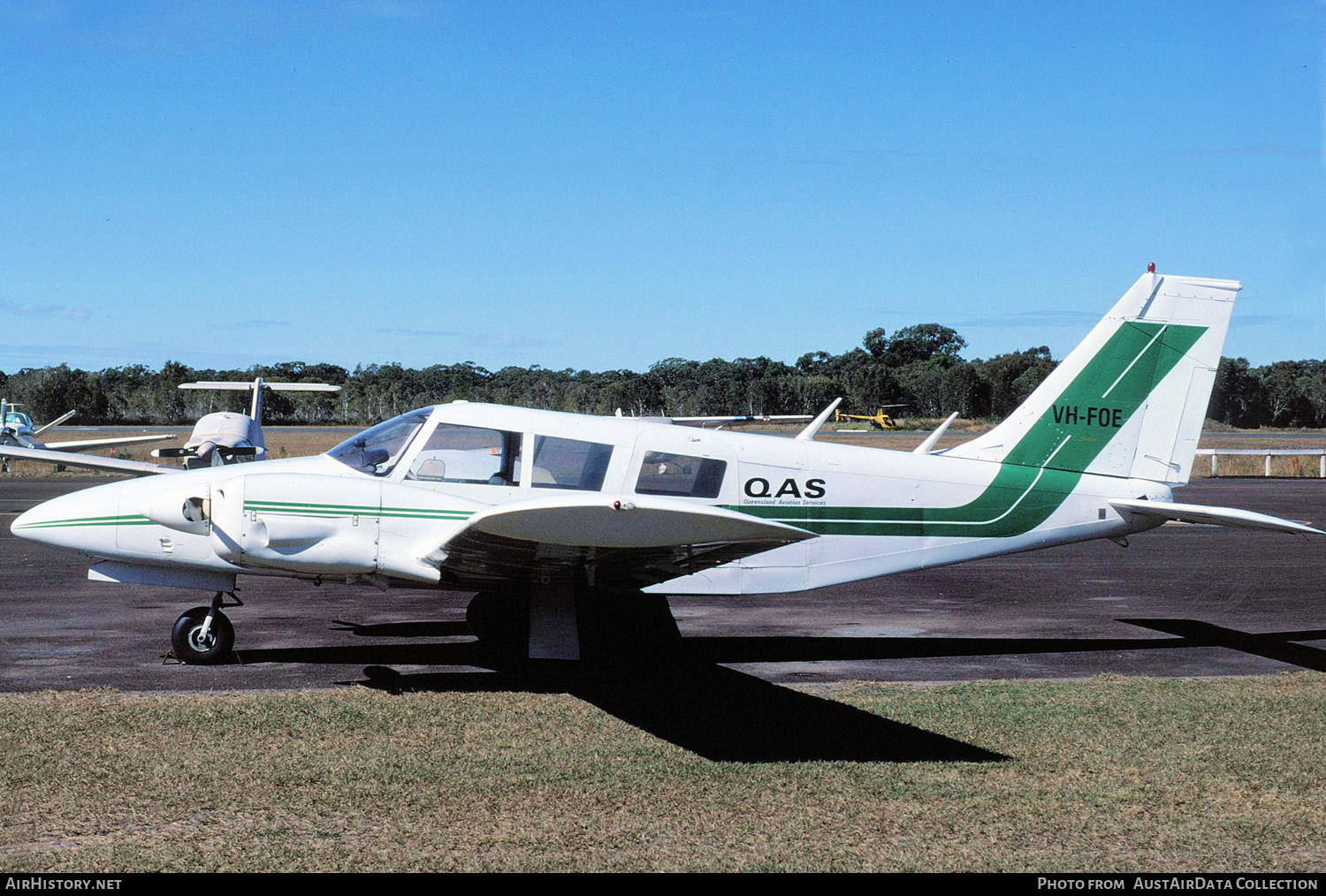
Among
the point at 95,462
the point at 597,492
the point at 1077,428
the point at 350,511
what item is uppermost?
the point at 1077,428

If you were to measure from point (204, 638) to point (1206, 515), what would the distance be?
924 cm

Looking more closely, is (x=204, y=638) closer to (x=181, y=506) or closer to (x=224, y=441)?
(x=181, y=506)

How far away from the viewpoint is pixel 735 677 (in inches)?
386

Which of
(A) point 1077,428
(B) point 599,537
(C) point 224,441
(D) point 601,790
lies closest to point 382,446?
(B) point 599,537

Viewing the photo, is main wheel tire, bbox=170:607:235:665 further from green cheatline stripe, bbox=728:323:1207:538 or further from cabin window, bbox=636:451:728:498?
green cheatline stripe, bbox=728:323:1207:538

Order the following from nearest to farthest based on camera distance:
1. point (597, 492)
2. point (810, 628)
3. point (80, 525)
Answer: point (80, 525) → point (597, 492) → point (810, 628)

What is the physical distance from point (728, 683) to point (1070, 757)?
10.0ft

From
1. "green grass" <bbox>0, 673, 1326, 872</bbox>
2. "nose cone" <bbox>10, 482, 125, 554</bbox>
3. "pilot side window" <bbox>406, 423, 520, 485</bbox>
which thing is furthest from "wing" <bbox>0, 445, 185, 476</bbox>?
"green grass" <bbox>0, 673, 1326, 872</bbox>

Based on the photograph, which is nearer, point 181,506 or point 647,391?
point 181,506

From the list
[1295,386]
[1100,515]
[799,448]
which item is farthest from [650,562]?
[1295,386]

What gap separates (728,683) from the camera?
31.2ft

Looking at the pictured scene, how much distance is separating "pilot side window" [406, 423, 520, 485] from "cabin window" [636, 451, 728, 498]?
→ 1.14 meters

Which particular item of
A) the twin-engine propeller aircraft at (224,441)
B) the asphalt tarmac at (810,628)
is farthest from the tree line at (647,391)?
the asphalt tarmac at (810,628)
